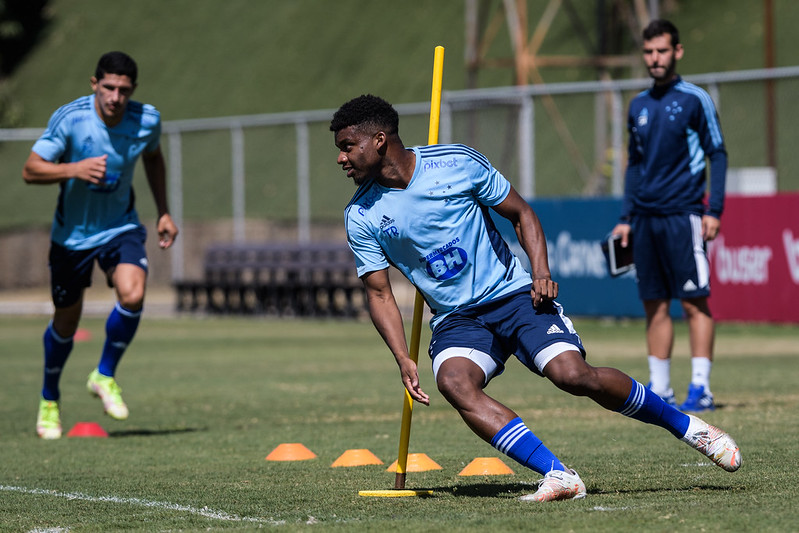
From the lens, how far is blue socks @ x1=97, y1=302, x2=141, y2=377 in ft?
29.2

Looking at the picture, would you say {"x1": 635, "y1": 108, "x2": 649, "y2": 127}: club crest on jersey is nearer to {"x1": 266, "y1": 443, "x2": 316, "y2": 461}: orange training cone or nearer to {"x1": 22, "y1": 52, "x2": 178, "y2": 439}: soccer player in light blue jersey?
{"x1": 22, "y1": 52, "x2": 178, "y2": 439}: soccer player in light blue jersey

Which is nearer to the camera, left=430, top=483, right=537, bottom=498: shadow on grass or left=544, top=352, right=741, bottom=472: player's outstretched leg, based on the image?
left=544, top=352, right=741, bottom=472: player's outstretched leg

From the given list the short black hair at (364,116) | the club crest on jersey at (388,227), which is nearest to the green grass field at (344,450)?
the club crest on jersey at (388,227)

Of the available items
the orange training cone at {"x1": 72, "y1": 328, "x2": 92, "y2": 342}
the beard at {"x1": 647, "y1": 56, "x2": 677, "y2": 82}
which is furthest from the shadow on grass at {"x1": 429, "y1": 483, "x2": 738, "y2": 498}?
the orange training cone at {"x1": 72, "y1": 328, "x2": 92, "y2": 342}

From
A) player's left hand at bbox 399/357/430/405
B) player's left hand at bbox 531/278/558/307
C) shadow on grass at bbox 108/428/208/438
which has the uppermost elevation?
player's left hand at bbox 531/278/558/307

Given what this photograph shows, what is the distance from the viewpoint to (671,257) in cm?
919

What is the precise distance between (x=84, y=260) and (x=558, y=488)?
4.44 metres

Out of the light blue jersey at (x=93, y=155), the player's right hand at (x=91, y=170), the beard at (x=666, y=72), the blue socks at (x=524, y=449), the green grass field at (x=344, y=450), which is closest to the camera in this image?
the green grass field at (x=344, y=450)

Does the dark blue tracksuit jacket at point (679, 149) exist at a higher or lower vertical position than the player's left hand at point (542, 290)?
higher

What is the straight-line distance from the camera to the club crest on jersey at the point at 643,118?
9.21 meters

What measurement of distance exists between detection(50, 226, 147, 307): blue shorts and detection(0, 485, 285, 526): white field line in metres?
2.52

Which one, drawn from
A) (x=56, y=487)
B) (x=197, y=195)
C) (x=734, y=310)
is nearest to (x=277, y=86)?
(x=197, y=195)

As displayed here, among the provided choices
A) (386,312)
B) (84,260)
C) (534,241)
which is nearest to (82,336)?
(84,260)

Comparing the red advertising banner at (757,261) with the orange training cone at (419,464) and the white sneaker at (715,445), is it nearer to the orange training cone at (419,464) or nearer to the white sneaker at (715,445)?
the orange training cone at (419,464)
